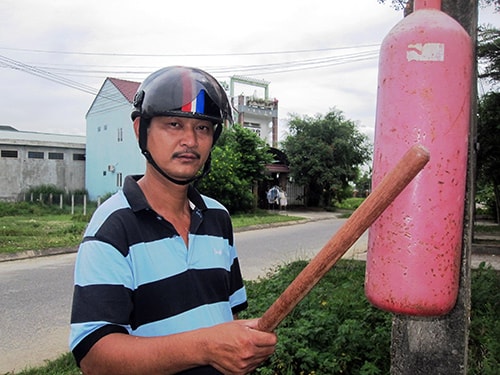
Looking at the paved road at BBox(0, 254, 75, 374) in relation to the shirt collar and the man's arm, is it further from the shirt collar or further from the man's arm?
the man's arm

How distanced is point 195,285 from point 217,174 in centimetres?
1539

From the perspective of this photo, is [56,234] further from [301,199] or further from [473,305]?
[301,199]

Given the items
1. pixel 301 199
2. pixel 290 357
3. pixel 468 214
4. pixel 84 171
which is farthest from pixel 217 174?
pixel 468 214

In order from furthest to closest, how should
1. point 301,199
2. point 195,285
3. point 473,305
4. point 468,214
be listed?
point 301,199, point 473,305, point 468,214, point 195,285

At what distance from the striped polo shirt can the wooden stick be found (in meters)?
0.36

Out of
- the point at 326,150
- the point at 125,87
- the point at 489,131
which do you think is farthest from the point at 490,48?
the point at 125,87

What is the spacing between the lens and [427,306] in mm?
1121

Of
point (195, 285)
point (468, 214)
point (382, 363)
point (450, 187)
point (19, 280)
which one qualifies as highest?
point (450, 187)

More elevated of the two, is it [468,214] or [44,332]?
[468,214]

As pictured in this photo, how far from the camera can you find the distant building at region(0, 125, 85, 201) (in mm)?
22047

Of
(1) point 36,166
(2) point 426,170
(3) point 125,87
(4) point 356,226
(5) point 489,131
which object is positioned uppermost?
(3) point 125,87

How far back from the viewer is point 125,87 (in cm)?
2373

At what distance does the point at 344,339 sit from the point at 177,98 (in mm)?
2449

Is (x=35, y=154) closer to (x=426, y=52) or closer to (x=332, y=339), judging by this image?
(x=332, y=339)
